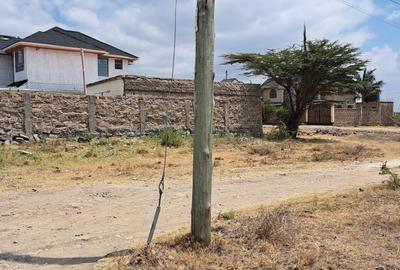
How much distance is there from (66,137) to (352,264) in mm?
14633

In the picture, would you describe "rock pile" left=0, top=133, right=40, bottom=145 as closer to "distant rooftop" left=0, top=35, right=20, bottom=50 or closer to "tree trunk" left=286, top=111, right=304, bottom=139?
"tree trunk" left=286, top=111, right=304, bottom=139

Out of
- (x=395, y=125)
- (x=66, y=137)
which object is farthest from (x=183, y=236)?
(x=395, y=125)

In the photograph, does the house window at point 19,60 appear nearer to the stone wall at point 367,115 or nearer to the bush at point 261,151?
the bush at point 261,151

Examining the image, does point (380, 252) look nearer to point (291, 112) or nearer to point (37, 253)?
point (37, 253)

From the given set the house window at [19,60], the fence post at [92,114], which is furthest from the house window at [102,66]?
the fence post at [92,114]

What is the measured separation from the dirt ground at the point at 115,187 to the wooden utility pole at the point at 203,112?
3.76 ft

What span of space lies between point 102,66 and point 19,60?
5975 mm

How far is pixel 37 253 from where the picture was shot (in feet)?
17.4

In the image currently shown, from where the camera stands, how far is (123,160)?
551 inches

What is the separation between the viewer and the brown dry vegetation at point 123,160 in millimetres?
10867

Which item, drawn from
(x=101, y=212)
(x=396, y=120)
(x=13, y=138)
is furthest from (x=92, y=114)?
(x=396, y=120)

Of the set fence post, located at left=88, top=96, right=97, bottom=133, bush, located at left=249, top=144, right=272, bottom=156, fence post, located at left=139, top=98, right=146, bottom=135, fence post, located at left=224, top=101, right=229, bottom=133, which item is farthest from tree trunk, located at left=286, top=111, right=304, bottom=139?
fence post, located at left=88, top=96, right=97, bottom=133

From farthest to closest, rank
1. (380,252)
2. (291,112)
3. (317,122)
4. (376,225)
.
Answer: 1. (317,122)
2. (291,112)
3. (376,225)
4. (380,252)

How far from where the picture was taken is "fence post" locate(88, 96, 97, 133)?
18297 millimetres
